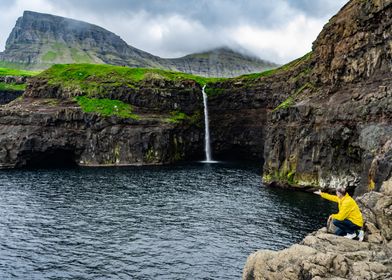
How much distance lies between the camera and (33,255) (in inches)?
1569

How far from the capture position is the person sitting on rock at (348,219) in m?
24.5

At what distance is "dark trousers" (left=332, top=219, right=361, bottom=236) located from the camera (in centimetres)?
2497

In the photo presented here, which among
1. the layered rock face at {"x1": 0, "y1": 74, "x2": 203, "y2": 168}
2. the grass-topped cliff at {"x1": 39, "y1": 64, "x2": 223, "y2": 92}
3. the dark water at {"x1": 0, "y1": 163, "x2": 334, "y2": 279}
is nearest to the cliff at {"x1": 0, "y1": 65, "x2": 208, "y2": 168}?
the layered rock face at {"x1": 0, "y1": 74, "x2": 203, "y2": 168}

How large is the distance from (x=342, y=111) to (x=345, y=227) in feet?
146

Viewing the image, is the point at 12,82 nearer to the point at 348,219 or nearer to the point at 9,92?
the point at 9,92

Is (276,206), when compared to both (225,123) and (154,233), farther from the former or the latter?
(225,123)

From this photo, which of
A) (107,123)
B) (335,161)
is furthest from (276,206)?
(107,123)

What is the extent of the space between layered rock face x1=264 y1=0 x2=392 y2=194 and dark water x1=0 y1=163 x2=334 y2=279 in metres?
6.43

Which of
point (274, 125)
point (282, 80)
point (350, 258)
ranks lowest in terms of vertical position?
point (350, 258)

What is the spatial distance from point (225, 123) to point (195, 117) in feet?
36.4

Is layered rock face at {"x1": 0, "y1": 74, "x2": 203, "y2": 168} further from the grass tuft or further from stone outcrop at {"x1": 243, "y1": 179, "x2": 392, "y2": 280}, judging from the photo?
stone outcrop at {"x1": 243, "y1": 179, "x2": 392, "y2": 280}

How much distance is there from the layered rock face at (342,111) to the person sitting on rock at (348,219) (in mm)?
24280

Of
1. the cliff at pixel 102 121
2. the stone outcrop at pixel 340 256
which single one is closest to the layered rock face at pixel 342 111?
the stone outcrop at pixel 340 256

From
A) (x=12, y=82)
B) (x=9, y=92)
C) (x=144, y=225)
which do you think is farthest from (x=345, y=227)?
(x=12, y=82)
